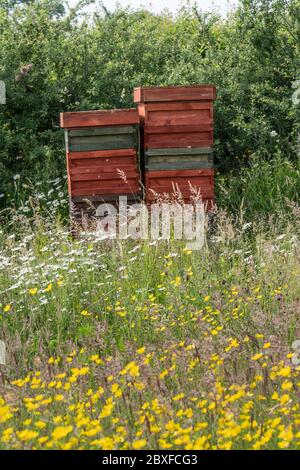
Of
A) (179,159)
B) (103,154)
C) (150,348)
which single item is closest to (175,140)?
(179,159)

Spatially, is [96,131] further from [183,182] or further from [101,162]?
[183,182]

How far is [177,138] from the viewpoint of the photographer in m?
8.34

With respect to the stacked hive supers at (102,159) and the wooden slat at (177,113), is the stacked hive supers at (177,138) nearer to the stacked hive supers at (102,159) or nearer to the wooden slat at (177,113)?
the wooden slat at (177,113)

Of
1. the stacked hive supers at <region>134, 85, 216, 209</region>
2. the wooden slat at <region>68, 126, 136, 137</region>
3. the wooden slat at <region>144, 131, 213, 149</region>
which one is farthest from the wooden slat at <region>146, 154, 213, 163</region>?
the wooden slat at <region>68, 126, 136, 137</region>

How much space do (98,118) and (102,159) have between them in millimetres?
402

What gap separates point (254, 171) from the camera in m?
Result: 9.78

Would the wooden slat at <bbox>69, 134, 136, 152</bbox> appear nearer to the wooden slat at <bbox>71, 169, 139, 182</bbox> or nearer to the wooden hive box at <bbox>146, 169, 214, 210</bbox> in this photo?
the wooden slat at <bbox>71, 169, 139, 182</bbox>

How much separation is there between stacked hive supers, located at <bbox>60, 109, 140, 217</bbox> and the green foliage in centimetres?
146

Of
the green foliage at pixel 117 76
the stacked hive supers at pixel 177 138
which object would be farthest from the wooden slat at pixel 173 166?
the green foliage at pixel 117 76

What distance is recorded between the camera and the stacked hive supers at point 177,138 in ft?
27.0

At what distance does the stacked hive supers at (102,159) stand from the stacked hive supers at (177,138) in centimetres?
15

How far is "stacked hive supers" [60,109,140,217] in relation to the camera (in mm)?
8219
